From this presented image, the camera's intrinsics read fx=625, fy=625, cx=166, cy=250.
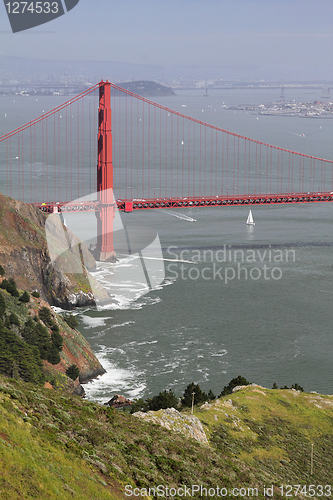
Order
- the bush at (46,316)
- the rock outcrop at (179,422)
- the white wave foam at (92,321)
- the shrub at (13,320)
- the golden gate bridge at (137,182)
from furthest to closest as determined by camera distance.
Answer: the golden gate bridge at (137,182) < the white wave foam at (92,321) < the bush at (46,316) < the shrub at (13,320) < the rock outcrop at (179,422)

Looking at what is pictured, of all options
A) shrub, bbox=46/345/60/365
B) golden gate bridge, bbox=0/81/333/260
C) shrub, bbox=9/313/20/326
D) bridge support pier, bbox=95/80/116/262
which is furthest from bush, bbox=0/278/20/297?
bridge support pier, bbox=95/80/116/262

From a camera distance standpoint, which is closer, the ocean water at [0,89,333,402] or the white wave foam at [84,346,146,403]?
the white wave foam at [84,346,146,403]

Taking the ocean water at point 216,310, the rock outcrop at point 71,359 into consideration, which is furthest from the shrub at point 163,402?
the rock outcrop at point 71,359

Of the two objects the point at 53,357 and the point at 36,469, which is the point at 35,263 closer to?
the point at 53,357

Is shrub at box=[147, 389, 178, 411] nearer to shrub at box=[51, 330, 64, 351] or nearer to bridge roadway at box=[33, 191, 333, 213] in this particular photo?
shrub at box=[51, 330, 64, 351]

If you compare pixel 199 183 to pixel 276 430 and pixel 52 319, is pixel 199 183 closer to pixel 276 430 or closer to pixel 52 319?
pixel 52 319

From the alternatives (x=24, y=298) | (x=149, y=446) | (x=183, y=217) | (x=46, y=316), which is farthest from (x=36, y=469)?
(x=183, y=217)

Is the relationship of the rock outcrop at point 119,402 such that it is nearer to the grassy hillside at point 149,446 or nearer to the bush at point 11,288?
the grassy hillside at point 149,446
